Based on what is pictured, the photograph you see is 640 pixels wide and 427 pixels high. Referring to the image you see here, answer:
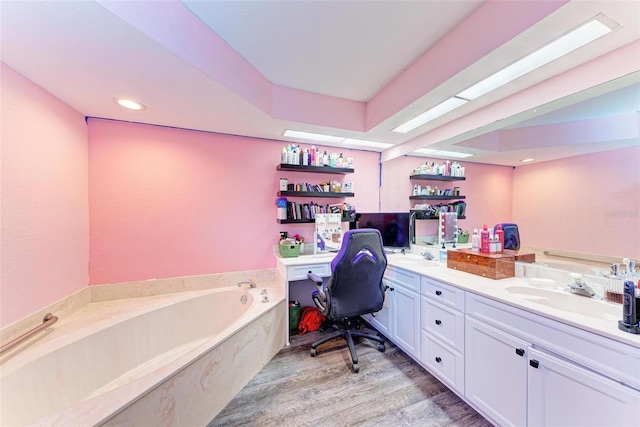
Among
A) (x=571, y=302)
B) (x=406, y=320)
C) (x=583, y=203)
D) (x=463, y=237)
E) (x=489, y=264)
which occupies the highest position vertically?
(x=583, y=203)

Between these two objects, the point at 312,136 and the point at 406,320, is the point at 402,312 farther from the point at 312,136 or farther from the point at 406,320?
the point at 312,136

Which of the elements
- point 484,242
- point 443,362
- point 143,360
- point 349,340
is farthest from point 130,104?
point 443,362

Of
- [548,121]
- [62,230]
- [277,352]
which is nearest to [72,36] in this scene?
[62,230]

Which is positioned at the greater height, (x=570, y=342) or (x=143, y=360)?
(x=570, y=342)

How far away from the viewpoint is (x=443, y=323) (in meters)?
1.72

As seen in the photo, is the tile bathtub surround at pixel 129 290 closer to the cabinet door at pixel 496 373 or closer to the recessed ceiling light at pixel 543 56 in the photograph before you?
the cabinet door at pixel 496 373

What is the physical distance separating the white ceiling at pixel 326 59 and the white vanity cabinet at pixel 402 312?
138 centimetres

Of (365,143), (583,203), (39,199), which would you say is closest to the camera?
(583,203)

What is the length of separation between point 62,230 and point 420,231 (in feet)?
11.6

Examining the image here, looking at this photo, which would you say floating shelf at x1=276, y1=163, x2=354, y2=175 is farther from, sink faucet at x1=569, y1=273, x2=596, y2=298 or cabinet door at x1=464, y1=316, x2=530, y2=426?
sink faucet at x1=569, y1=273, x2=596, y2=298

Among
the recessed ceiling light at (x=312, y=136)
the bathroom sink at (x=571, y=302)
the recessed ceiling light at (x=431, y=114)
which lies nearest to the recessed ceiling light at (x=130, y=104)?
the recessed ceiling light at (x=312, y=136)

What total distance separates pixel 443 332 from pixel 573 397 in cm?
71

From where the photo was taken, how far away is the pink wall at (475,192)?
1953mm

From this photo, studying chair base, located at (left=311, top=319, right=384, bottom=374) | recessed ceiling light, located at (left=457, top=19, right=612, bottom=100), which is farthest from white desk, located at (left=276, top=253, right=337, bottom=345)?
recessed ceiling light, located at (left=457, top=19, right=612, bottom=100)
